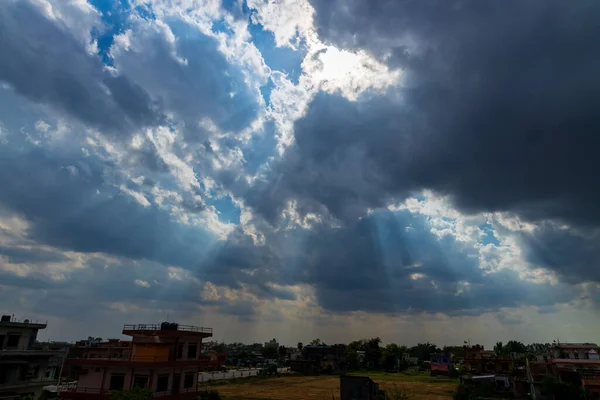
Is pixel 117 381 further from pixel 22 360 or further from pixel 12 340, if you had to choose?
pixel 12 340

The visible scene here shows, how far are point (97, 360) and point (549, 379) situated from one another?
7104cm

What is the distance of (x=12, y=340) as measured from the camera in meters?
49.4

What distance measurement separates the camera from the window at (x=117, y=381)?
160 feet

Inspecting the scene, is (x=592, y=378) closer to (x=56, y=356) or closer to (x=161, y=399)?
(x=161, y=399)

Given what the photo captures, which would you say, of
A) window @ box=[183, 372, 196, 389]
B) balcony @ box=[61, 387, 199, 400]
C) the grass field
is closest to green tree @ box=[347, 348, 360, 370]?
the grass field

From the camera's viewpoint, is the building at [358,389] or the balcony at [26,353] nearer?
the balcony at [26,353]

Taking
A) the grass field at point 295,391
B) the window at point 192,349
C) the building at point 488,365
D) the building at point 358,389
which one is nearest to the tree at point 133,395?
the window at point 192,349

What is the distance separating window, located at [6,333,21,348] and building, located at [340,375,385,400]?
45.0m

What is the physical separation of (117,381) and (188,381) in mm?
10055

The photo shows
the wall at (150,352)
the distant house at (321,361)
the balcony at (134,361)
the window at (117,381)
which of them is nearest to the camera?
the balcony at (134,361)

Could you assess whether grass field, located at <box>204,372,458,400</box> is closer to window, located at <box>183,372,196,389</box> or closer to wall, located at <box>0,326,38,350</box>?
window, located at <box>183,372,196,389</box>

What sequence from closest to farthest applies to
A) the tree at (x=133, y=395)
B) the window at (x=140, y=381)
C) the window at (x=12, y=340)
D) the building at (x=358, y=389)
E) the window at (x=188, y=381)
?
the tree at (x=133, y=395) → the window at (x=140, y=381) → the window at (x=12, y=340) → the building at (x=358, y=389) → the window at (x=188, y=381)

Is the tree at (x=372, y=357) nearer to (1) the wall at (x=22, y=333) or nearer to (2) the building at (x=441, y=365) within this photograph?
(2) the building at (x=441, y=365)

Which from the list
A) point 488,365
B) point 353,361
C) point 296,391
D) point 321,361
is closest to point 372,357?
point 353,361
